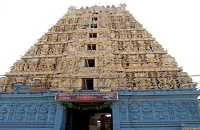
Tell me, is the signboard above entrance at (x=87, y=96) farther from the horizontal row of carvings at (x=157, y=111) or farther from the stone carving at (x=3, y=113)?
the stone carving at (x=3, y=113)

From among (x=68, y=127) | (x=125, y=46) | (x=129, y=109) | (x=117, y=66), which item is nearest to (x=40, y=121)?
(x=68, y=127)

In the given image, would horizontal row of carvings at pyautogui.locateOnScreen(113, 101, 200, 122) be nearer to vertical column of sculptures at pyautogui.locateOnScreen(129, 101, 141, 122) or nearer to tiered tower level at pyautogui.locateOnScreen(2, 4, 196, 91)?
vertical column of sculptures at pyautogui.locateOnScreen(129, 101, 141, 122)

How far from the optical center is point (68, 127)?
14.2m

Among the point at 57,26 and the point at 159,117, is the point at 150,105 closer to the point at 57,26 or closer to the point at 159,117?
the point at 159,117

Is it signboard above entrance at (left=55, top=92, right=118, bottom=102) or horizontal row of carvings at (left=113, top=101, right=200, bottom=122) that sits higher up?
signboard above entrance at (left=55, top=92, right=118, bottom=102)

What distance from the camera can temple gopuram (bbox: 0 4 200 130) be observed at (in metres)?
12.2

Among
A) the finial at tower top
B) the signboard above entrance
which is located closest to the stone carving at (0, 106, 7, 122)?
the signboard above entrance

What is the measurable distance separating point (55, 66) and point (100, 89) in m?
6.20

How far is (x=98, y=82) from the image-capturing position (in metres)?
14.9

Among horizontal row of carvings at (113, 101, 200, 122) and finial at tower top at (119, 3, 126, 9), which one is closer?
horizontal row of carvings at (113, 101, 200, 122)

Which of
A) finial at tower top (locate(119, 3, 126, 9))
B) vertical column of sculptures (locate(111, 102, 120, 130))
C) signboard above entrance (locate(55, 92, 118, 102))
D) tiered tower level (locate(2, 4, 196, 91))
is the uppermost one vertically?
finial at tower top (locate(119, 3, 126, 9))

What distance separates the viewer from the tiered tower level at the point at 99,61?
14680 mm

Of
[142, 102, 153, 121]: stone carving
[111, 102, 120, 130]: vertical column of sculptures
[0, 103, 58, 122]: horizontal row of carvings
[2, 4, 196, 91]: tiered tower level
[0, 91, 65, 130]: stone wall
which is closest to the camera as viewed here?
[111, 102, 120, 130]: vertical column of sculptures

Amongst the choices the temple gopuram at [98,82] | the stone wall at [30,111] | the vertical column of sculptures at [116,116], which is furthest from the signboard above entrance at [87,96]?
the stone wall at [30,111]
